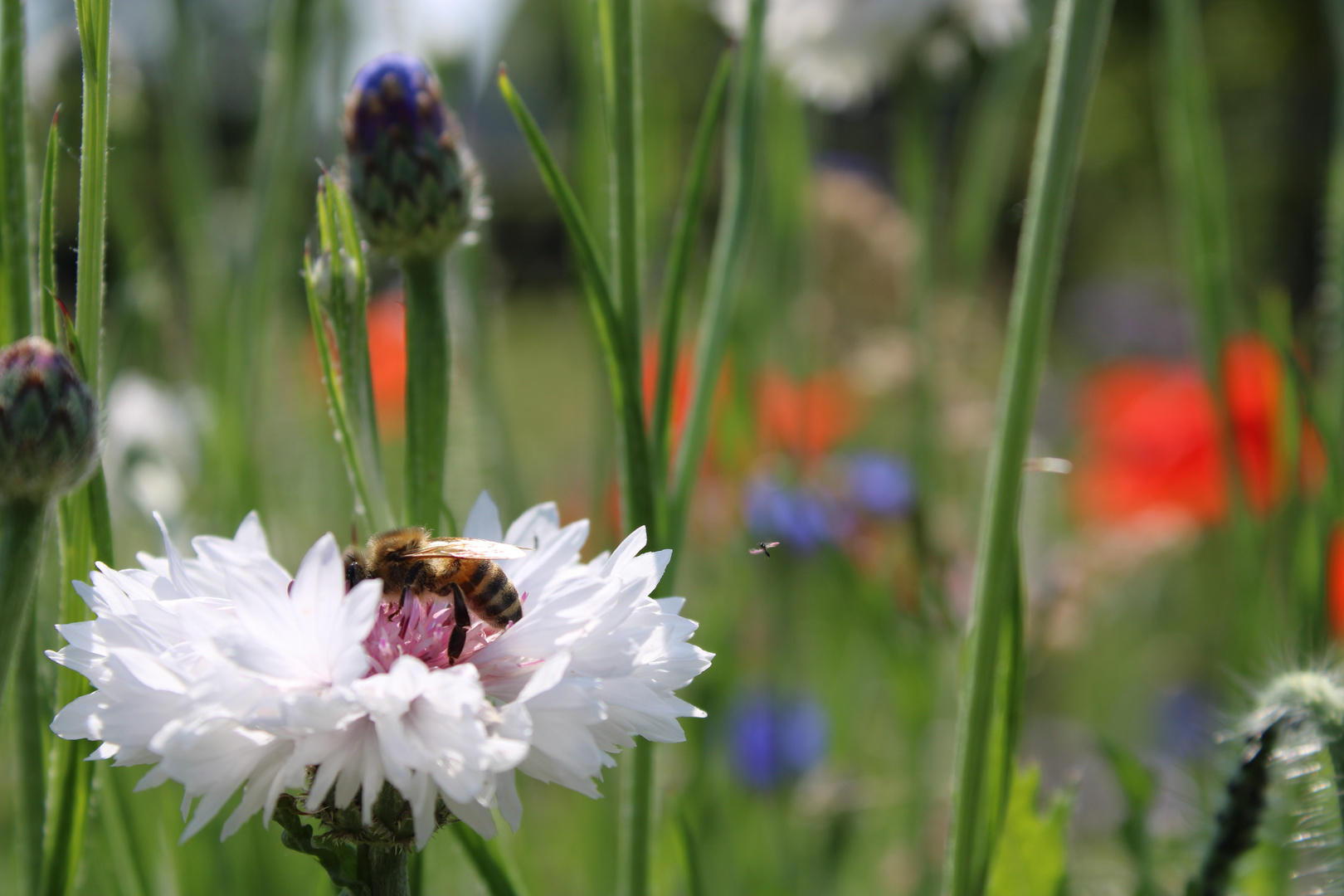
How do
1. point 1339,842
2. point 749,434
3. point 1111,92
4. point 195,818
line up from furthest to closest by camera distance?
point 1111,92 → point 749,434 → point 1339,842 → point 195,818

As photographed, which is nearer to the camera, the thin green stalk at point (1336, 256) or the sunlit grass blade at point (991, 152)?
the thin green stalk at point (1336, 256)

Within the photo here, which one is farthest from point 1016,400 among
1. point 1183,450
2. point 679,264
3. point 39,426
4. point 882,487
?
point 1183,450

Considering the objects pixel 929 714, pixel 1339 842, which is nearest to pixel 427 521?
pixel 1339 842

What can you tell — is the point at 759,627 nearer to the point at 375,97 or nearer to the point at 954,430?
the point at 954,430

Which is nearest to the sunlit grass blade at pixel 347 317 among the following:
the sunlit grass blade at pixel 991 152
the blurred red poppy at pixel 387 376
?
the sunlit grass blade at pixel 991 152

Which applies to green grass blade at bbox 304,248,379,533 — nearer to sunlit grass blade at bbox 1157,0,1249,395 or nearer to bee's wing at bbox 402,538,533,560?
bee's wing at bbox 402,538,533,560

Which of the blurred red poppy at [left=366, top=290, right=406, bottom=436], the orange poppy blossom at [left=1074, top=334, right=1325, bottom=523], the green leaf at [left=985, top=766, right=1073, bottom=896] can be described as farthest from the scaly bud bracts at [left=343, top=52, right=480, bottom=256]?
the blurred red poppy at [left=366, top=290, right=406, bottom=436]

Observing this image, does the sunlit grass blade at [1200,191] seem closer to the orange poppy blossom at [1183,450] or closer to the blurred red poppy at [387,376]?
the orange poppy blossom at [1183,450]

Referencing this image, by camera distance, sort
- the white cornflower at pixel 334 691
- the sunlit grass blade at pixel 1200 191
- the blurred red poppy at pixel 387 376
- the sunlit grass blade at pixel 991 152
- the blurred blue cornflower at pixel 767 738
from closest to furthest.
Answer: the white cornflower at pixel 334 691 < the sunlit grass blade at pixel 1200 191 < the sunlit grass blade at pixel 991 152 < the blurred blue cornflower at pixel 767 738 < the blurred red poppy at pixel 387 376
